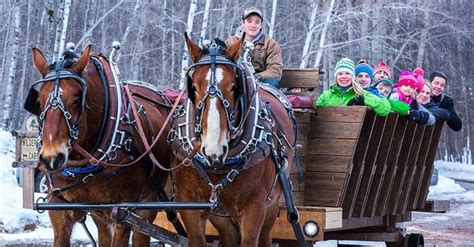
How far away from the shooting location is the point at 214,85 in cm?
553

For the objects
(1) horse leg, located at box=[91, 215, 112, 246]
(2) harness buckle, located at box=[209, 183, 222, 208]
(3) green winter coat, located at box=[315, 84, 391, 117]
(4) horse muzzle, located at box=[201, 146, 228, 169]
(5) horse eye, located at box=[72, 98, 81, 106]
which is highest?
(3) green winter coat, located at box=[315, 84, 391, 117]

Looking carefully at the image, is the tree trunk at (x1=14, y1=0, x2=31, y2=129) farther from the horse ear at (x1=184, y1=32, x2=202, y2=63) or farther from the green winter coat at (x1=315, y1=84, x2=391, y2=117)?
the horse ear at (x1=184, y1=32, x2=202, y2=63)

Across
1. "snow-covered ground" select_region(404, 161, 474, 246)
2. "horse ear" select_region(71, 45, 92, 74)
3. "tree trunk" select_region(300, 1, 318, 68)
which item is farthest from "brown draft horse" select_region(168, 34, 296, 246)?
"tree trunk" select_region(300, 1, 318, 68)

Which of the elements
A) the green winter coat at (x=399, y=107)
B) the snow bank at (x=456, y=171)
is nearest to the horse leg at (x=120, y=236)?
the green winter coat at (x=399, y=107)

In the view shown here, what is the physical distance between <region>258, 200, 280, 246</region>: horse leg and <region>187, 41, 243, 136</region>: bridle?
0.91 meters

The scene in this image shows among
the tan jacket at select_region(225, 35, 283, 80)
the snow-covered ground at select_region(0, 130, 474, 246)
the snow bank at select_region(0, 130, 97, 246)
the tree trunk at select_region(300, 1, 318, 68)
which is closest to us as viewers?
the tan jacket at select_region(225, 35, 283, 80)

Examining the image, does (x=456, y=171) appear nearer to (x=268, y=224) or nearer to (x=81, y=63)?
(x=268, y=224)

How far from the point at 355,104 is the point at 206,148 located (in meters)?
2.78

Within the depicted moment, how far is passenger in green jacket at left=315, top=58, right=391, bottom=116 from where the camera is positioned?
25.3ft

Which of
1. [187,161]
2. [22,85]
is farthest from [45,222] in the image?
[22,85]

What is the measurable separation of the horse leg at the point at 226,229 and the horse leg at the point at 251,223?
0.40m

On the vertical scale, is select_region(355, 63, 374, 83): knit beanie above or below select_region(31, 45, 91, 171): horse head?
above

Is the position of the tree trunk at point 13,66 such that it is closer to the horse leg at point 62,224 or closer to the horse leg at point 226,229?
the horse leg at point 226,229

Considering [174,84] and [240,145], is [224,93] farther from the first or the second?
[174,84]
